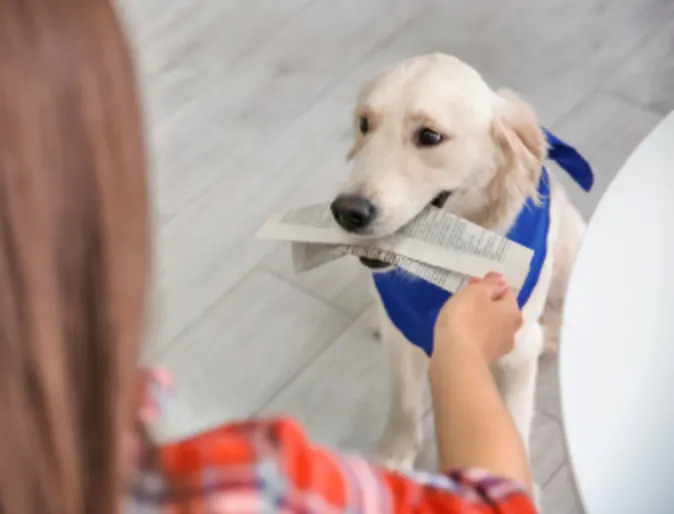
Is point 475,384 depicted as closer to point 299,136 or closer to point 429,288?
point 429,288

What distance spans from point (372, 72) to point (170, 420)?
103 cm

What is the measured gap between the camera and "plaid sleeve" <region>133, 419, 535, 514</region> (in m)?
0.47

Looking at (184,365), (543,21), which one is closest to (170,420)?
(184,365)

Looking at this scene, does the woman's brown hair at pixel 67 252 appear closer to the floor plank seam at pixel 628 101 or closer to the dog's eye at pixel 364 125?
the dog's eye at pixel 364 125

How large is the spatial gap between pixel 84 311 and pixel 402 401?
927mm

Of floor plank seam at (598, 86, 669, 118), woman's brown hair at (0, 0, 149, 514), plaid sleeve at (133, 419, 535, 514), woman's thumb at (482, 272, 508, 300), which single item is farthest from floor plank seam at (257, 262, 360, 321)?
woman's brown hair at (0, 0, 149, 514)

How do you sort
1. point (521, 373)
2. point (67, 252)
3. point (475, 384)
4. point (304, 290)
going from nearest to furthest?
point (67, 252) < point (475, 384) < point (521, 373) < point (304, 290)

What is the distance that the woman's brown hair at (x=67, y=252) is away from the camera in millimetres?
363

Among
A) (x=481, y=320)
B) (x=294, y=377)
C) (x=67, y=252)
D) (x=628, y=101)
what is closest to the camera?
(x=67, y=252)

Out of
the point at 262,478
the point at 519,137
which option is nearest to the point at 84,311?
the point at 262,478

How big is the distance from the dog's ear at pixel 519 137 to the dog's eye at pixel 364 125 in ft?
0.57

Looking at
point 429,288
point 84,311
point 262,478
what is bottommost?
point 429,288

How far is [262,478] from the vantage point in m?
0.48

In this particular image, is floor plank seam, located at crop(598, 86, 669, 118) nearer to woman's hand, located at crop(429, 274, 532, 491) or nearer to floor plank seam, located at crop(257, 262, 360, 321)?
floor plank seam, located at crop(257, 262, 360, 321)
